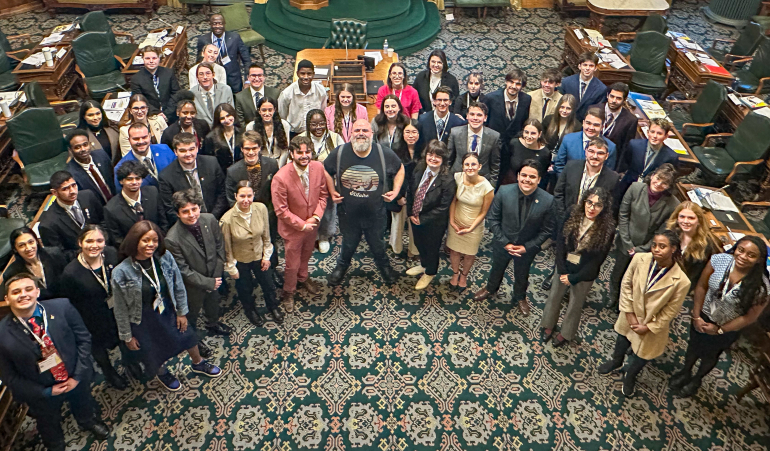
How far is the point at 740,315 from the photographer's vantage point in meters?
4.25

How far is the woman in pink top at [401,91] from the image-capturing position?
248 inches

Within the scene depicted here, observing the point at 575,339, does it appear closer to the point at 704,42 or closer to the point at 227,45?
the point at 227,45

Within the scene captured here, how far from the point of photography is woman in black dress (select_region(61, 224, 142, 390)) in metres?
3.98

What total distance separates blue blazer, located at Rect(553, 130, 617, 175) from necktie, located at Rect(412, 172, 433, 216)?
1464 mm

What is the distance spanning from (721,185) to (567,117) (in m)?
2.57

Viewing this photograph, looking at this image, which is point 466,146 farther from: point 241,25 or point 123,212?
point 241,25

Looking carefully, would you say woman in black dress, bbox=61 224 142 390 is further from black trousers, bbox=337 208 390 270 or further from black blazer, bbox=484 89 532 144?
black blazer, bbox=484 89 532 144

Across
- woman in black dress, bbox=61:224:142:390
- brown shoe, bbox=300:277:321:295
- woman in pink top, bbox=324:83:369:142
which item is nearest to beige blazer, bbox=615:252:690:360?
brown shoe, bbox=300:277:321:295

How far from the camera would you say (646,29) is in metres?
9.14

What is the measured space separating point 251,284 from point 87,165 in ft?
5.90

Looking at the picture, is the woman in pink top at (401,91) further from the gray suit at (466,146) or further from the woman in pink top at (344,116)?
the gray suit at (466,146)

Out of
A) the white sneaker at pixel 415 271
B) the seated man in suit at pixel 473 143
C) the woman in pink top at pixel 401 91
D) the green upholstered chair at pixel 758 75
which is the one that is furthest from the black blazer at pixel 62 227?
the green upholstered chair at pixel 758 75

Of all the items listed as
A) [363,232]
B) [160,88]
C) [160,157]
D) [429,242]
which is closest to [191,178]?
[160,157]

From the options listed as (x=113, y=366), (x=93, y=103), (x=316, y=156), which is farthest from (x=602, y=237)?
(x=93, y=103)
